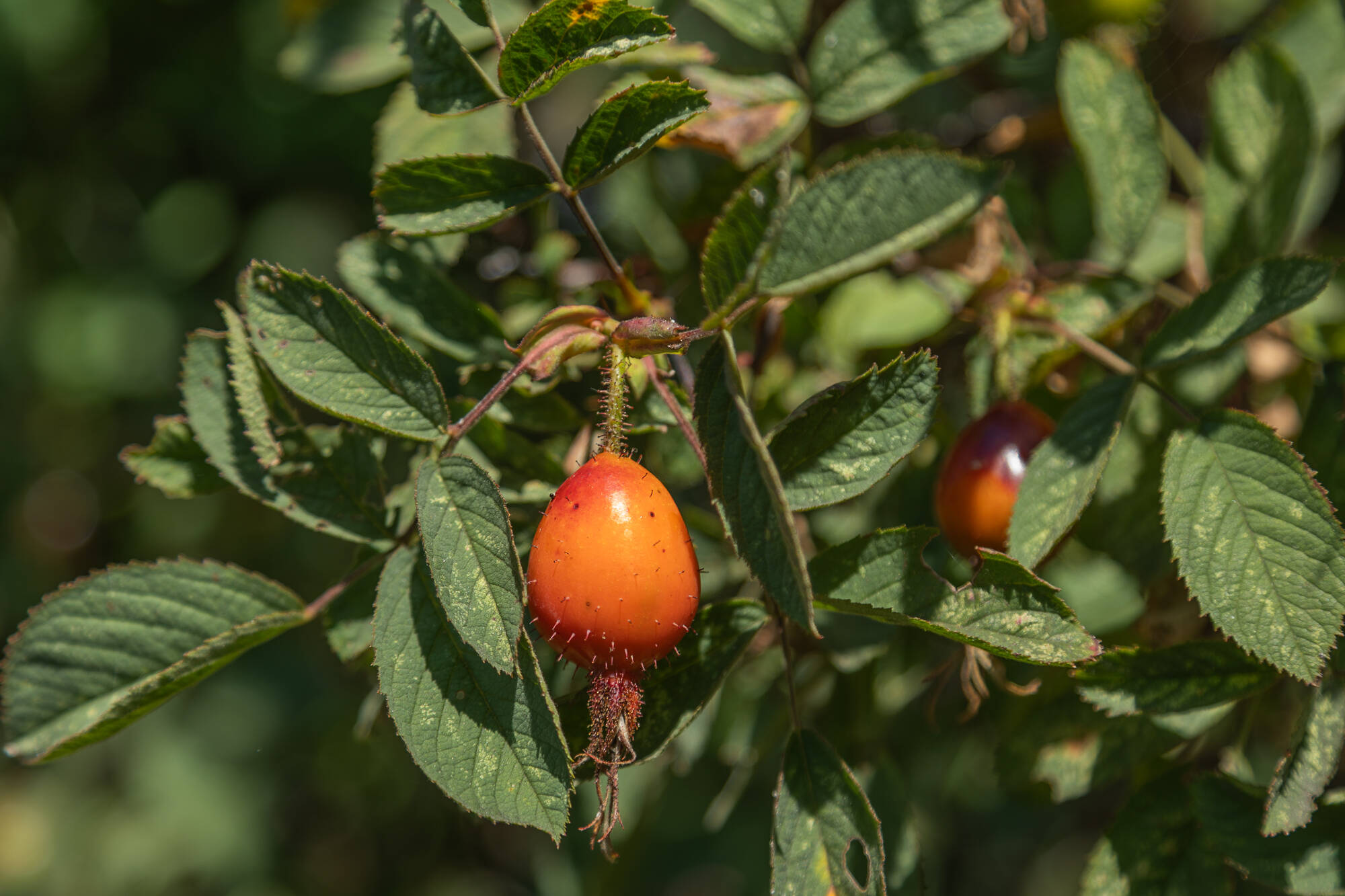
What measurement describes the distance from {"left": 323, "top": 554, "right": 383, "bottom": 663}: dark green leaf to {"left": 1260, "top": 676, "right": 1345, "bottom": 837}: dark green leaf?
1192 mm

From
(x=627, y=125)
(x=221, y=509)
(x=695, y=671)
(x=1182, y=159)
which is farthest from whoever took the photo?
(x=221, y=509)

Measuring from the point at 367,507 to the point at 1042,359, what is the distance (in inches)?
42.5

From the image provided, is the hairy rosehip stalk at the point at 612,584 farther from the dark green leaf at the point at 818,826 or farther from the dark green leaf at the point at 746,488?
the dark green leaf at the point at 818,826

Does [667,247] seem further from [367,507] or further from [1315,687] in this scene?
[1315,687]

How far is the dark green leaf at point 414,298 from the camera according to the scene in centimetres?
132

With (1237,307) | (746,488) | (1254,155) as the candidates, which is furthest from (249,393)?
(1254,155)

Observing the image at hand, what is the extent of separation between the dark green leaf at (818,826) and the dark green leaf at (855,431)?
37 cm

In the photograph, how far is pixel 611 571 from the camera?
0.94 metres

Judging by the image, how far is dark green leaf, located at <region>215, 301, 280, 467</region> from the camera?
46.9 inches

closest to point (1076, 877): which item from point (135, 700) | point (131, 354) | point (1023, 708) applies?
point (1023, 708)

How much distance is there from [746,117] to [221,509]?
229 centimetres

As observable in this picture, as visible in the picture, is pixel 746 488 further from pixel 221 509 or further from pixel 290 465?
pixel 221 509

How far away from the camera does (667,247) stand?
181 centimetres

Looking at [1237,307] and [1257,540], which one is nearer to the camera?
[1257,540]
